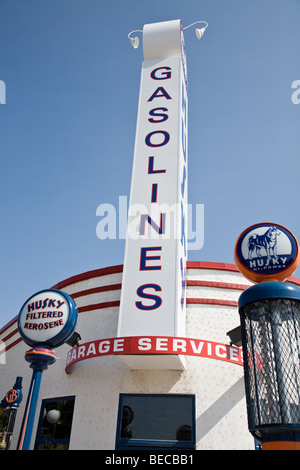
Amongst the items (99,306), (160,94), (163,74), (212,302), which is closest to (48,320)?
(99,306)

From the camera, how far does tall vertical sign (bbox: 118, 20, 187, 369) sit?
1108cm

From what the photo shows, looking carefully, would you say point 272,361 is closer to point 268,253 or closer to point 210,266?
point 268,253

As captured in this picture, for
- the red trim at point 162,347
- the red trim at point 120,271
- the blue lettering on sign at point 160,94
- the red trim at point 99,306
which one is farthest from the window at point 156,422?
the blue lettering on sign at point 160,94

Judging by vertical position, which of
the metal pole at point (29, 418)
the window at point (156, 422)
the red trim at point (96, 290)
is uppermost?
the red trim at point (96, 290)

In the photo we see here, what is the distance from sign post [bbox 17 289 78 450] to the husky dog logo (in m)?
3.73

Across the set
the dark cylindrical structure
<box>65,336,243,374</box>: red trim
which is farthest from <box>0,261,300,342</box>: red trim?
the dark cylindrical structure

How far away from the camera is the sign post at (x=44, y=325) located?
709 centimetres

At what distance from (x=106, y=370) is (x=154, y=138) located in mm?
8633

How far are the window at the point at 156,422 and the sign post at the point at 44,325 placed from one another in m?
5.18

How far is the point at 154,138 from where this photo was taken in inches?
580

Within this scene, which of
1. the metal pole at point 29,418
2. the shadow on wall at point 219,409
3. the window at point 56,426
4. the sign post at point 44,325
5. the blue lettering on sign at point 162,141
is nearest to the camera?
the metal pole at point 29,418

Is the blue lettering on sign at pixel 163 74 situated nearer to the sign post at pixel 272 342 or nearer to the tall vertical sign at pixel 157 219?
the tall vertical sign at pixel 157 219

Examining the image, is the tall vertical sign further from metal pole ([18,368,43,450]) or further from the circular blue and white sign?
metal pole ([18,368,43,450])

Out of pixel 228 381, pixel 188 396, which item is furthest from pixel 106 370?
pixel 228 381
